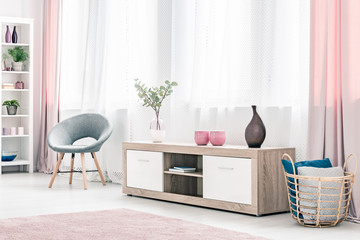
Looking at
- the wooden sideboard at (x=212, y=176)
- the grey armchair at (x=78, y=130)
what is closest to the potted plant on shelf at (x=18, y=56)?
the grey armchair at (x=78, y=130)

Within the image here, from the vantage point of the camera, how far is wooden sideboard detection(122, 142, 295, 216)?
3.95m

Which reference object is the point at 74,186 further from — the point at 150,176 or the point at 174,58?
the point at 174,58

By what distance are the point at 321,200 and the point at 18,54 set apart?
4.55 metres

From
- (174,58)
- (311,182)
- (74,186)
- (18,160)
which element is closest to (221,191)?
(311,182)

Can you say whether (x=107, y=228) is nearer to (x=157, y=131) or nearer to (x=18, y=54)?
(x=157, y=131)

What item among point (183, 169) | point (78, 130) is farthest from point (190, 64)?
Answer: point (78, 130)

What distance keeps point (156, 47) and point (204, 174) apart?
166 centimetres

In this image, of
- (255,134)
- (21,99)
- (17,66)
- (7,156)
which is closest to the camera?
(255,134)

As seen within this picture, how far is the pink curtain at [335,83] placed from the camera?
374cm

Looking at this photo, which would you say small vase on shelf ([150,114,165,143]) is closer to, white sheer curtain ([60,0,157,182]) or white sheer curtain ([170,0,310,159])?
white sheer curtain ([170,0,310,159])

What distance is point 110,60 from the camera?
6.10 m

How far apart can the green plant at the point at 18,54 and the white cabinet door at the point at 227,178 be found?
3.51m

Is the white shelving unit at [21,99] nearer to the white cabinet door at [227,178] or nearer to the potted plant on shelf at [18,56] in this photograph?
the potted plant on shelf at [18,56]

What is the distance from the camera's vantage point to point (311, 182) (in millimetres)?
3570
